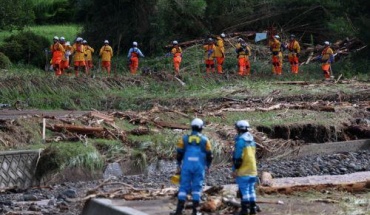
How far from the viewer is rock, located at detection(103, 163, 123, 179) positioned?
20.8 m

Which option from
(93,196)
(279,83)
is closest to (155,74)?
(279,83)

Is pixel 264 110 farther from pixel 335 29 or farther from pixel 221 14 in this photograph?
pixel 221 14

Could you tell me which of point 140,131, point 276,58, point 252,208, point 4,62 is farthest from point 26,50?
point 252,208

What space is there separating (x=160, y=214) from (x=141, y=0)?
121 feet

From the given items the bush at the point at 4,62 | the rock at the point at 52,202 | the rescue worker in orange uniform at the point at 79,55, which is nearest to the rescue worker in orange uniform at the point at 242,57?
the rescue worker in orange uniform at the point at 79,55

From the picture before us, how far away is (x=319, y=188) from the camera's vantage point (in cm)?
1603

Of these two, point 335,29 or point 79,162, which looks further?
point 335,29

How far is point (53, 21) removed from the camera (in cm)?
6688

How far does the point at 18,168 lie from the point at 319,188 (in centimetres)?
720

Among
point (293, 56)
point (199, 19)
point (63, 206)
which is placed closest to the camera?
point (63, 206)

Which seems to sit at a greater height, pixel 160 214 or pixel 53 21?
pixel 53 21

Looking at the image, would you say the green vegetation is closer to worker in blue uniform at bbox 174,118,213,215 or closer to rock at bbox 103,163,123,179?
rock at bbox 103,163,123,179

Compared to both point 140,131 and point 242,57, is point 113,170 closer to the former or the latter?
point 140,131

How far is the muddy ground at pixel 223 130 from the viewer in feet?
52.7
